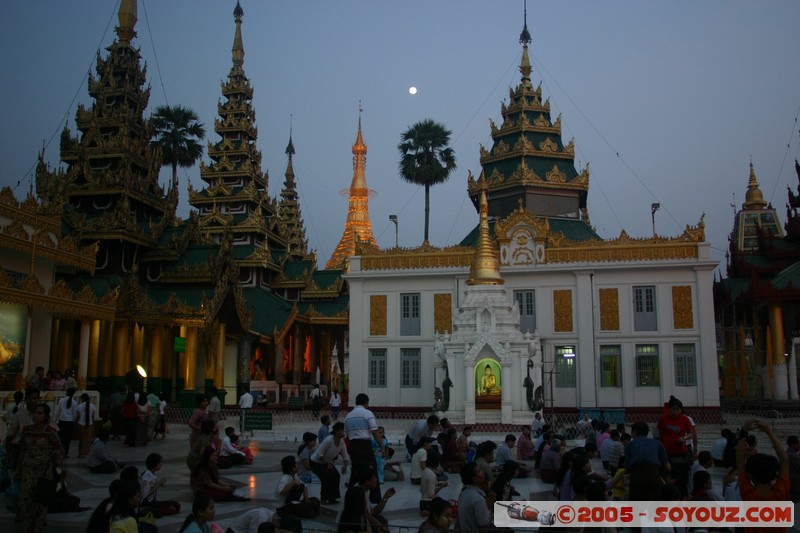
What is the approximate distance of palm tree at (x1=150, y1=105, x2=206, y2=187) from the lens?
48.5 meters

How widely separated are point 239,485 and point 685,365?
23541 millimetres

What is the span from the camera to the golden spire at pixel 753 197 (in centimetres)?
5716

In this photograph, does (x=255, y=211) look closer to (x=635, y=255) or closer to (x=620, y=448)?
(x=635, y=255)

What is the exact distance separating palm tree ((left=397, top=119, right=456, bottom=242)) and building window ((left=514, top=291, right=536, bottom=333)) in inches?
495

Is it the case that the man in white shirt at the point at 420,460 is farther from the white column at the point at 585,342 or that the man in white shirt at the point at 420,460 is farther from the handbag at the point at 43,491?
the white column at the point at 585,342

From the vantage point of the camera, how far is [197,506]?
24.1 ft

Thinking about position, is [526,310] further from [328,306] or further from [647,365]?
[328,306]

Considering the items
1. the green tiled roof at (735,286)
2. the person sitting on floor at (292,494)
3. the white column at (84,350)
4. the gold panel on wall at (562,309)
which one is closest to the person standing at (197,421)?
A: the person sitting on floor at (292,494)

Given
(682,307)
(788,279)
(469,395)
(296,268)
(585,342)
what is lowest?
(469,395)

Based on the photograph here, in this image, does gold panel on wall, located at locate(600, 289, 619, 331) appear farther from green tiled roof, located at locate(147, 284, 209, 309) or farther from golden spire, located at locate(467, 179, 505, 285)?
green tiled roof, located at locate(147, 284, 209, 309)

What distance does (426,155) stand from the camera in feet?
151

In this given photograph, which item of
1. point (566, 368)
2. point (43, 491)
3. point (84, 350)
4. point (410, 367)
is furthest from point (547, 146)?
point (43, 491)

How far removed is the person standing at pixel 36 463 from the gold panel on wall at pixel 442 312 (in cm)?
2532

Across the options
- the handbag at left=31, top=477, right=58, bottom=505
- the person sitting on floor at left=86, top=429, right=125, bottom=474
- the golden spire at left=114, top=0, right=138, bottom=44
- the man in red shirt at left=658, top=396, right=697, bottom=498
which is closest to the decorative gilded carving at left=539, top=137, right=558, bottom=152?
the golden spire at left=114, top=0, right=138, bottom=44
